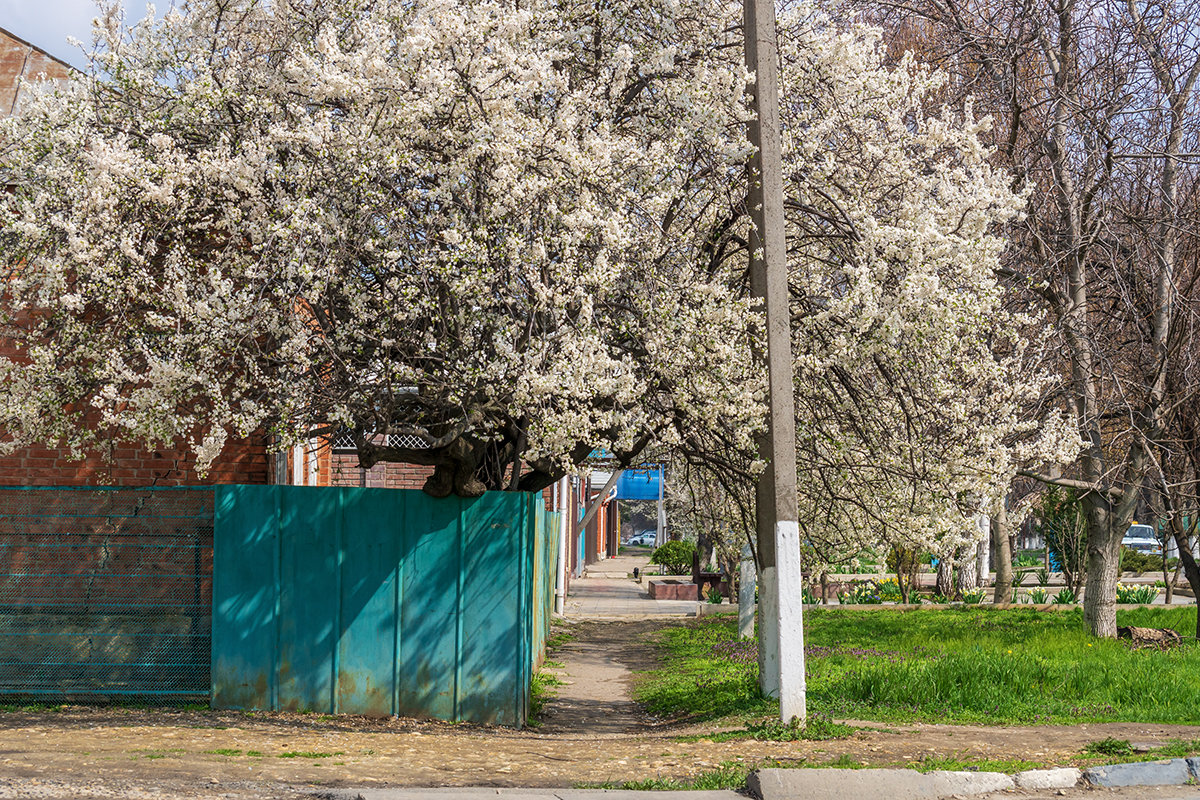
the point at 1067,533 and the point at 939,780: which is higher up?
the point at 1067,533

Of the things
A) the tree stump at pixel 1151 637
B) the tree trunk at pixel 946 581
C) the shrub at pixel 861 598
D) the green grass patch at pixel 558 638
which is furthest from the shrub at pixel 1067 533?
the green grass patch at pixel 558 638

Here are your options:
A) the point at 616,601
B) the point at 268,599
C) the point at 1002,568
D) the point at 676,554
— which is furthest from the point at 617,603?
the point at 268,599

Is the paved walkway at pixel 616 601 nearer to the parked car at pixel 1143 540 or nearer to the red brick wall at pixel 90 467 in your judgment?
the red brick wall at pixel 90 467

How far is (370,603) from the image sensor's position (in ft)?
30.9

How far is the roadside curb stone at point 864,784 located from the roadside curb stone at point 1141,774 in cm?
74

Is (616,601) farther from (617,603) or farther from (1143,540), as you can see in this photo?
(1143,540)

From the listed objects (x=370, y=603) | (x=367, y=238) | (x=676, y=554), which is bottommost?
(x=676, y=554)

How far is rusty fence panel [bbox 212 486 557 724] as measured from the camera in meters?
9.33

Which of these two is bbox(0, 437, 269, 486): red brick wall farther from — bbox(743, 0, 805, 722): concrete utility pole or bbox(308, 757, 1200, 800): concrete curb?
bbox(743, 0, 805, 722): concrete utility pole

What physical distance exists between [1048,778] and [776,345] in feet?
12.4

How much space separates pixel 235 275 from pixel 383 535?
2728 mm

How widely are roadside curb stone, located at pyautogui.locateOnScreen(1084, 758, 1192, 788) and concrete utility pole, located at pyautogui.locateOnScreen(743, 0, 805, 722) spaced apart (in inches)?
86.1

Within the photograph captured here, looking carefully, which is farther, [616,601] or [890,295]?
[616,601]

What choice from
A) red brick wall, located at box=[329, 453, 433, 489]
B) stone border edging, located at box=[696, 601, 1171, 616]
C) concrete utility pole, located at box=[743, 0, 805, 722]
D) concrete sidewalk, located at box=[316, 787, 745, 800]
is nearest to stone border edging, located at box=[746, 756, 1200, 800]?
concrete sidewalk, located at box=[316, 787, 745, 800]
